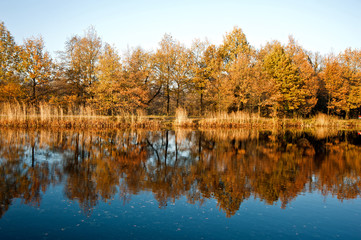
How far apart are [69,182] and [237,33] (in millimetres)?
38614

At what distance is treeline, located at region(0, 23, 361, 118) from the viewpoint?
3109 cm

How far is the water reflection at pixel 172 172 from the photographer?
8.35 meters

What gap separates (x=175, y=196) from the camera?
8312 millimetres

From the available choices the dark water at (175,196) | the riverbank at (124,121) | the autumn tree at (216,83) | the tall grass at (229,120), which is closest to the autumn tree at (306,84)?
the riverbank at (124,121)

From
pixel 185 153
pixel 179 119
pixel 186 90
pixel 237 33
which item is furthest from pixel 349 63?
pixel 185 153

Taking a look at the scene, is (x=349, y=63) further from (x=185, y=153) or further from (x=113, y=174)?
(x=113, y=174)

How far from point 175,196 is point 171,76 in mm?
31046

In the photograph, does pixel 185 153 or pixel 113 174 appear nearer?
pixel 113 174

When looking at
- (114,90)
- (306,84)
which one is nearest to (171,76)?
(114,90)

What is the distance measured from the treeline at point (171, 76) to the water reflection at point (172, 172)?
1529 cm

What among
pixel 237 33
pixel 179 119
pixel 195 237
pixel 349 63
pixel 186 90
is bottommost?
pixel 195 237

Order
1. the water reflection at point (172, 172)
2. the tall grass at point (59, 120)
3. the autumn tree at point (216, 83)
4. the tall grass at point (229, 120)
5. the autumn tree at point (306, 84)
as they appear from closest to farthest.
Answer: the water reflection at point (172, 172), the tall grass at point (59, 120), the tall grass at point (229, 120), the autumn tree at point (216, 83), the autumn tree at point (306, 84)

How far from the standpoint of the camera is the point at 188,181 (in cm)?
979

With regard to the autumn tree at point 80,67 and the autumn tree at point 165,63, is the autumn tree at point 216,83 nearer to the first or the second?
the autumn tree at point 165,63
